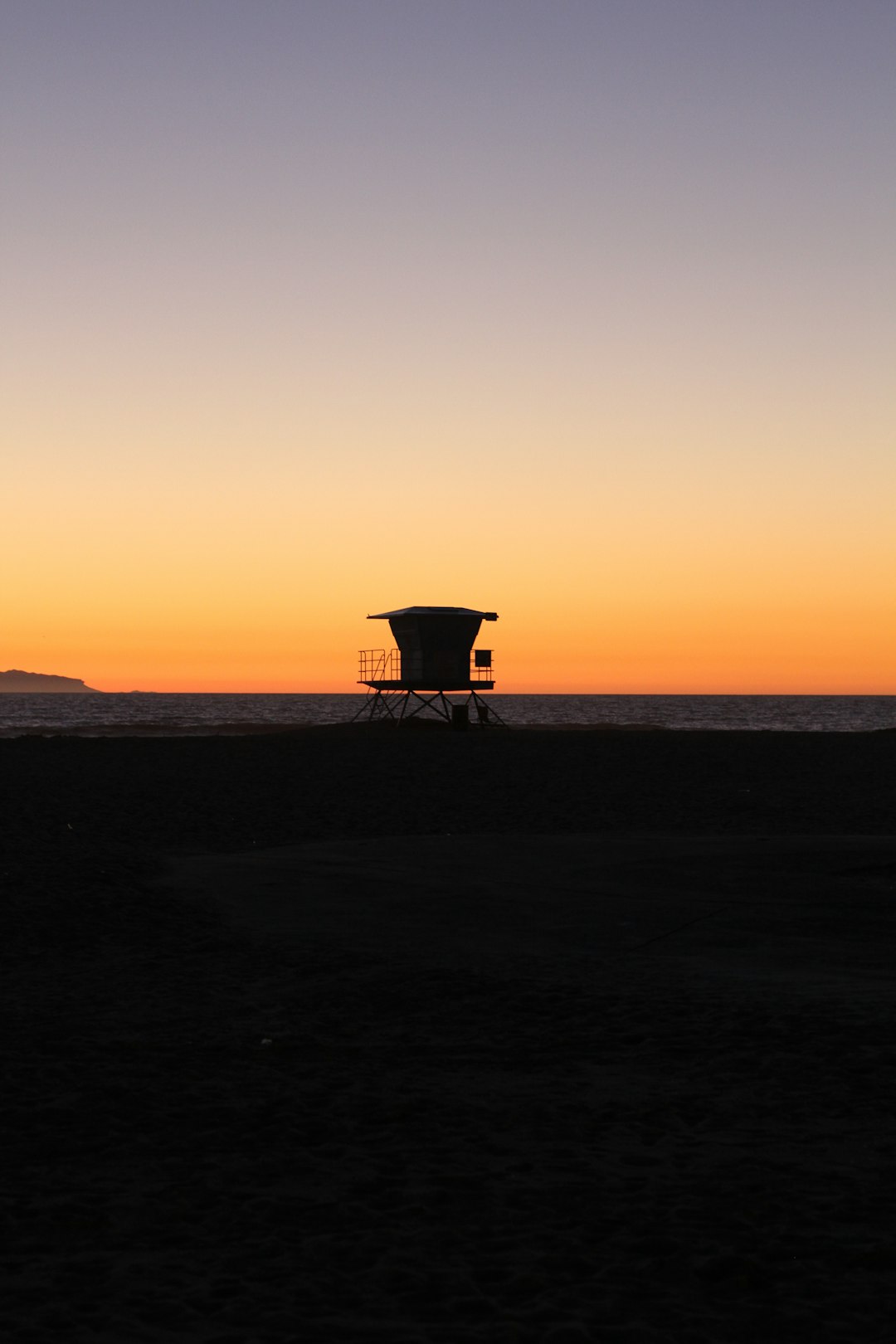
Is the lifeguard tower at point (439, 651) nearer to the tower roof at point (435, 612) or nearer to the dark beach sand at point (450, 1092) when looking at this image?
the tower roof at point (435, 612)

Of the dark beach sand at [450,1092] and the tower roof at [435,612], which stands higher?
the tower roof at [435,612]

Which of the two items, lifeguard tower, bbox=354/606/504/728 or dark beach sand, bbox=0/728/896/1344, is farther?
lifeguard tower, bbox=354/606/504/728

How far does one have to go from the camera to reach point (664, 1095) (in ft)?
26.1

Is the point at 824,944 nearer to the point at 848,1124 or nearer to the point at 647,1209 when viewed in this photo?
the point at 848,1124

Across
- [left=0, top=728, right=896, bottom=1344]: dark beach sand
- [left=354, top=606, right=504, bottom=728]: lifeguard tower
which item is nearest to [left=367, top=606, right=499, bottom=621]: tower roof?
[left=354, top=606, right=504, bottom=728]: lifeguard tower

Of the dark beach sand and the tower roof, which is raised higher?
the tower roof

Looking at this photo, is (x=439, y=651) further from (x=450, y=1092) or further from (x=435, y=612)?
(x=450, y=1092)

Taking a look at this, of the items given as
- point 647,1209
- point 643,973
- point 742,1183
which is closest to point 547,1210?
point 647,1209

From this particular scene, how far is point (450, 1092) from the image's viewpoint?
809cm

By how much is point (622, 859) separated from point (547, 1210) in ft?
41.5

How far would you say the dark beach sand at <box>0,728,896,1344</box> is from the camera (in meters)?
5.23

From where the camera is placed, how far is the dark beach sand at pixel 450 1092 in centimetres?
523

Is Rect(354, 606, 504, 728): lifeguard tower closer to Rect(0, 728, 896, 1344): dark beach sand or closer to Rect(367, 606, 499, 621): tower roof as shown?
Rect(367, 606, 499, 621): tower roof

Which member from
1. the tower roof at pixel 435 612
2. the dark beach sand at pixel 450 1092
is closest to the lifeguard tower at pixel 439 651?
the tower roof at pixel 435 612
